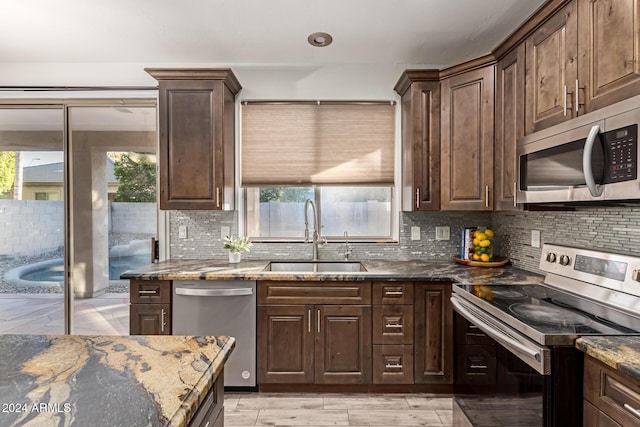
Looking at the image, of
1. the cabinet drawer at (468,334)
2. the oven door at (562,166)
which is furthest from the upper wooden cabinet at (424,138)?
the cabinet drawer at (468,334)

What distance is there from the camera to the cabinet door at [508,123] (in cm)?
221

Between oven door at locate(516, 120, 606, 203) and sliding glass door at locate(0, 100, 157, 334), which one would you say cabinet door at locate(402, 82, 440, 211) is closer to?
oven door at locate(516, 120, 606, 203)

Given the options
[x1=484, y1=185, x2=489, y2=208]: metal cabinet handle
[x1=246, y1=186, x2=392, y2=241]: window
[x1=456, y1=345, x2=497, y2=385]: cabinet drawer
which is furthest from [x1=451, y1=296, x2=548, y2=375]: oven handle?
[x1=246, y1=186, x2=392, y2=241]: window

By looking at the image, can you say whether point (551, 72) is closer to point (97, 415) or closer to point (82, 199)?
point (97, 415)

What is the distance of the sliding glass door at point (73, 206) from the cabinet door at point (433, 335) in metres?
2.31

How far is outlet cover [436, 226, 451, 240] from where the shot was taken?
3.12m

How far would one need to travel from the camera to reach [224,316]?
253 centimetres

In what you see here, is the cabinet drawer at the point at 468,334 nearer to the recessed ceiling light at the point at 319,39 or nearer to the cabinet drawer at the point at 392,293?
the cabinet drawer at the point at 392,293

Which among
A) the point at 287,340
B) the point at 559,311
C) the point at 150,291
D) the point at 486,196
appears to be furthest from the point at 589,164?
the point at 150,291

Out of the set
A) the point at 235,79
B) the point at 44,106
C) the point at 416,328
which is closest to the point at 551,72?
the point at 416,328

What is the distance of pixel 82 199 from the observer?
3.17 meters

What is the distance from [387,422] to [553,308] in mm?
1238

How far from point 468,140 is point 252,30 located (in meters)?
1.70

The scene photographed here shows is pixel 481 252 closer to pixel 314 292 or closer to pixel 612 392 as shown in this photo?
pixel 314 292
